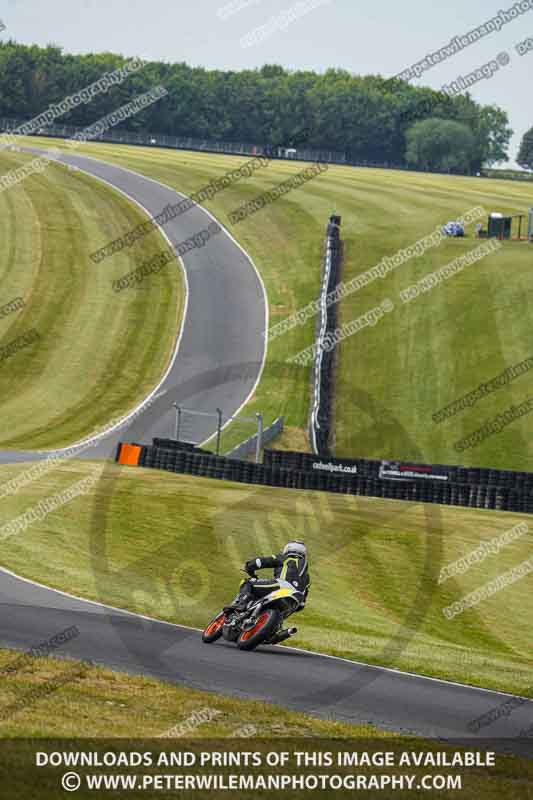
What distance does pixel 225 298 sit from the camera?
57.1 metres

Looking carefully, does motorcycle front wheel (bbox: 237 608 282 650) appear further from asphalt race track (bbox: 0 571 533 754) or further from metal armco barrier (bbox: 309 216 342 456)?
metal armco barrier (bbox: 309 216 342 456)

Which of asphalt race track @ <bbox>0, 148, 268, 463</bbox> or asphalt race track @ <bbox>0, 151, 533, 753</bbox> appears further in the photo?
asphalt race track @ <bbox>0, 148, 268, 463</bbox>

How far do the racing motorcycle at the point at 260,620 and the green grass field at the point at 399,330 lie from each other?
23.7 meters

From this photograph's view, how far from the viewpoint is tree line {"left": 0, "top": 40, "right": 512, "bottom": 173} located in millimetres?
148250

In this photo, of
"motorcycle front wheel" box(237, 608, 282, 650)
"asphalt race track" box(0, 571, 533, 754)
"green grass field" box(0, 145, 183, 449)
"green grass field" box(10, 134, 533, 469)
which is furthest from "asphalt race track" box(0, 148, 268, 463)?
"motorcycle front wheel" box(237, 608, 282, 650)

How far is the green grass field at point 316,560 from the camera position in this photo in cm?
1845

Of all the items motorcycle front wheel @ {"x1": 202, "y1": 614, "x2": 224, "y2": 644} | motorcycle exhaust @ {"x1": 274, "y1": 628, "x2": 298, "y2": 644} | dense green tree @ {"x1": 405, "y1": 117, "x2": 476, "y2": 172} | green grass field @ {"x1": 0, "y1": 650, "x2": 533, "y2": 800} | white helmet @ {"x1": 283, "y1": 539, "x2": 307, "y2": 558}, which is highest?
dense green tree @ {"x1": 405, "y1": 117, "x2": 476, "y2": 172}

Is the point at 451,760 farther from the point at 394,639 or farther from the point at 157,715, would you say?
the point at 394,639

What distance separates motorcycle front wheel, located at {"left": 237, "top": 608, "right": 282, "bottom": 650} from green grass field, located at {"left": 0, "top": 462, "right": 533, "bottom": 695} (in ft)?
4.31

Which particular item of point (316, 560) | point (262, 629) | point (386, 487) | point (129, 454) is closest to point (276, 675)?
point (262, 629)

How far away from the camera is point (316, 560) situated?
76.6ft

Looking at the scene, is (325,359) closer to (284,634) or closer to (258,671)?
(284,634)

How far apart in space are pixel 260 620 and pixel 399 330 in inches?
1364

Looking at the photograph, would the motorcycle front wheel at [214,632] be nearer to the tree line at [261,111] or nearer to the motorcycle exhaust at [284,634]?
the motorcycle exhaust at [284,634]
